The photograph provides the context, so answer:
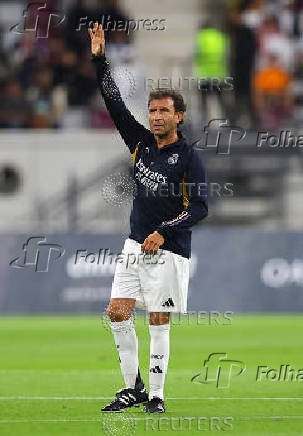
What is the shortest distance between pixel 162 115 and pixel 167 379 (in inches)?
148

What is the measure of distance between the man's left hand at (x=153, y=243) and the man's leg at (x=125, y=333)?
500 millimetres

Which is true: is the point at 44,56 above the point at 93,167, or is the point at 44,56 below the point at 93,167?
above

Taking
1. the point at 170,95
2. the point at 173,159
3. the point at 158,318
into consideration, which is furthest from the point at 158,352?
the point at 170,95

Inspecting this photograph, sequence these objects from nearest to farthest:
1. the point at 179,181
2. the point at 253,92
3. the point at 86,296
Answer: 1. the point at 179,181
2. the point at 86,296
3. the point at 253,92

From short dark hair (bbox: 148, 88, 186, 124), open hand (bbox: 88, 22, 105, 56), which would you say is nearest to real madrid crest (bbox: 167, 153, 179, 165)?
short dark hair (bbox: 148, 88, 186, 124)

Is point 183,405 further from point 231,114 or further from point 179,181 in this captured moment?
point 231,114

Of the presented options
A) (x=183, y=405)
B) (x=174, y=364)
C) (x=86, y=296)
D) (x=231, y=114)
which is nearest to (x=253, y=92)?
(x=231, y=114)

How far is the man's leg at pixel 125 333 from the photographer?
34.0 feet

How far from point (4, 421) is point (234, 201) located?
14345 millimetres

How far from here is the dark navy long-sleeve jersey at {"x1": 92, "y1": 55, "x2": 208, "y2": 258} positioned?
10.2 meters

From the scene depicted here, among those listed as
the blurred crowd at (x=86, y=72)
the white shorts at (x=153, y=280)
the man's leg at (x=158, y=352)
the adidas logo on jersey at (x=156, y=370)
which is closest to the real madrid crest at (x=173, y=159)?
the white shorts at (x=153, y=280)

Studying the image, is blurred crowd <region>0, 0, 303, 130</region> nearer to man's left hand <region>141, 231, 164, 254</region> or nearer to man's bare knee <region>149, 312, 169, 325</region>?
man's bare knee <region>149, 312, 169, 325</region>

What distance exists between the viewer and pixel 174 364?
15094 millimetres

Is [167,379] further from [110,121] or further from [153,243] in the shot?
[110,121]
